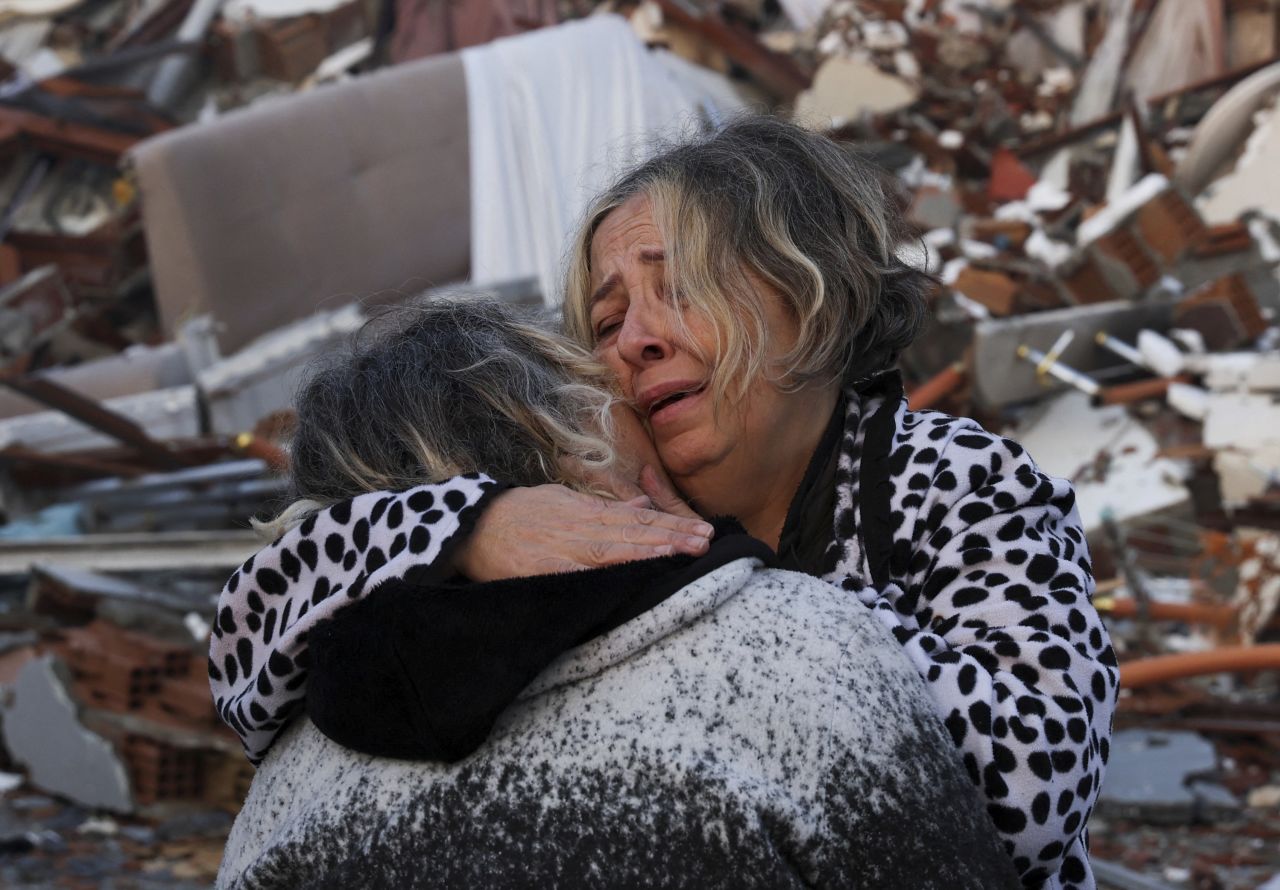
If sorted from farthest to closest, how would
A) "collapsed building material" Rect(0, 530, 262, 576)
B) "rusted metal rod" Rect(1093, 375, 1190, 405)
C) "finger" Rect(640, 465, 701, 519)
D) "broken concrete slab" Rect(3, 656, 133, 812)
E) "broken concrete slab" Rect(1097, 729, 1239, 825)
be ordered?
"rusted metal rod" Rect(1093, 375, 1190, 405) → "collapsed building material" Rect(0, 530, 262, 576) → "broken concrete slab" Rect(3, 656, 133, 812) → "broken concrete slab" Rect(1097, 729, 1239, 825) → "finger" Rect(640, 465, 701, 519)

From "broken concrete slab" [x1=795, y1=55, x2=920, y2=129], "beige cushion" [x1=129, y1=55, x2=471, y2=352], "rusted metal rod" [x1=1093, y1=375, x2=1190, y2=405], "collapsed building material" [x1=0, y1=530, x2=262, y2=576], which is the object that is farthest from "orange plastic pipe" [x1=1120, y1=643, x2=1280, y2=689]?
"broken concrete slab" [x1=795, y1=55, x2=920, y2=129]

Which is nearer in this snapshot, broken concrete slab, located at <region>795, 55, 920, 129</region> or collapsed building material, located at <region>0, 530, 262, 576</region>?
collapsed building material, located at <region>0, 530, 262, 576</region>

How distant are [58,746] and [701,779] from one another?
538 centimetres

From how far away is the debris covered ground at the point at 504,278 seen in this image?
568 cm

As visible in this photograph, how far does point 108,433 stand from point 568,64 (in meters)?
6.16

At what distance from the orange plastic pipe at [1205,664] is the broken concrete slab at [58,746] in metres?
4.12

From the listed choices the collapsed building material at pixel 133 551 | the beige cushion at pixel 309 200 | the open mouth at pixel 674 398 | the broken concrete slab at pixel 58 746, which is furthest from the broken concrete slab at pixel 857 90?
the open mouth at pixel 674 398

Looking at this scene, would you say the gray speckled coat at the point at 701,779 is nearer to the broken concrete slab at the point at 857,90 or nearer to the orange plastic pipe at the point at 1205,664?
the orange plastic pipe at the point at 1205,664

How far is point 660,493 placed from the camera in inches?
67.8

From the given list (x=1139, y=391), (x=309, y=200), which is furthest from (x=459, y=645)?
(x=309, y=200)

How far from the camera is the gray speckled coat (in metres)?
1.18

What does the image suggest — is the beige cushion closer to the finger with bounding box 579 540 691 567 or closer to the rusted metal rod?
the rusted metal rod

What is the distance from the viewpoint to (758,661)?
1248mm

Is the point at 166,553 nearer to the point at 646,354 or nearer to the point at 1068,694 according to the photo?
the point at 646,354
